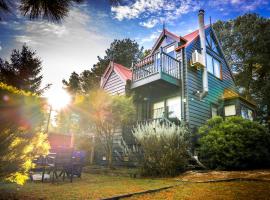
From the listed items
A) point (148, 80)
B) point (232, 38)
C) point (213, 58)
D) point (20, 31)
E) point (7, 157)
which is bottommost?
point (7, 157)

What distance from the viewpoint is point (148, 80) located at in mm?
10141

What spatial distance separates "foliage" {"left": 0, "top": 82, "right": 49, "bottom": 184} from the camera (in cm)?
295

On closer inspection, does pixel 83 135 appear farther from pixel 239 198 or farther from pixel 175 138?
pixel 239 198

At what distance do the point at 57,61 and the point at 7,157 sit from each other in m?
4.77

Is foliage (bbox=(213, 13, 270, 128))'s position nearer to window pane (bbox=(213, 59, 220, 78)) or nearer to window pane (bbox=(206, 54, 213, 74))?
window pane (bbox=(213, 59, 220, 78))

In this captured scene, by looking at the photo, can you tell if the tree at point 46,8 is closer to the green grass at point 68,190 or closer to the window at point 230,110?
the green grass at point 68,190

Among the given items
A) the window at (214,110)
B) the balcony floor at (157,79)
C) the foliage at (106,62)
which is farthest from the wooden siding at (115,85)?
the foliage at (106,62)

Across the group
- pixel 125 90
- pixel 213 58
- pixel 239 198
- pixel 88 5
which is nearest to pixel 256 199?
pixel 239 198

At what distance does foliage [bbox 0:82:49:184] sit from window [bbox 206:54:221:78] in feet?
36.8

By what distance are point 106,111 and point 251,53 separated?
60.4 ft

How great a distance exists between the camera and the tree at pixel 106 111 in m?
9.38

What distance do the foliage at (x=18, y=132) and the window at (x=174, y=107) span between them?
7980mm

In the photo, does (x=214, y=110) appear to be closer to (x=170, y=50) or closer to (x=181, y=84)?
(x=181, y=84)

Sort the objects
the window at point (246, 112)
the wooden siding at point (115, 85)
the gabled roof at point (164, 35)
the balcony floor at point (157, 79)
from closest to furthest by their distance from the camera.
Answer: the balcony floor at point (157, 79) → the gabled roof at point (164, 35) → the window at point (246, 112) → the wooden siding at point (115, 85)
